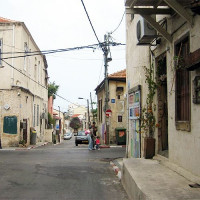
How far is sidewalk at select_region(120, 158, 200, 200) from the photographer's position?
16.5 feet

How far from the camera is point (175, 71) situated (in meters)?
7.60

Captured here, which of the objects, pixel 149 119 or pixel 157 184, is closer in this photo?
pixel 157 184

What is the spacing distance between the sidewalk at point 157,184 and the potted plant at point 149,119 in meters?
1.74

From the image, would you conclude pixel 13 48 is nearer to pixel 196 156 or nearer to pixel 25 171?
pixel 25 171

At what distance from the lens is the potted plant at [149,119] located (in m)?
10.0

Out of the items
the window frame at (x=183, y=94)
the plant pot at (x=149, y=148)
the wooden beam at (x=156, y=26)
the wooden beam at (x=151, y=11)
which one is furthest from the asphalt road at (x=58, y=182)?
the wooden beam at (x=151, y=11)

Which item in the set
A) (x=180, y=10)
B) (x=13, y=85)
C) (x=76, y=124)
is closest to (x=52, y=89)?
(x=13, y=85)

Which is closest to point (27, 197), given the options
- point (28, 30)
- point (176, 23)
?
point (176, 23)

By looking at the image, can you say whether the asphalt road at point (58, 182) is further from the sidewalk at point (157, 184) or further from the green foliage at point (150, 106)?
the green foliage at point (150, 106)

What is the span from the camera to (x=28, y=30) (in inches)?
1013

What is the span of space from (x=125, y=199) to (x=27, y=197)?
1.99 meters

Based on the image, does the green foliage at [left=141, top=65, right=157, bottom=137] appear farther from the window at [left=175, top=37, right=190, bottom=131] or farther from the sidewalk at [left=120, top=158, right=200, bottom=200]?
the window at [left=175, top=37, right=190, bottom=131]

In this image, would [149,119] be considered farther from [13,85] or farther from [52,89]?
[52,89]

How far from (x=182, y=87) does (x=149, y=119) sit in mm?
3033
